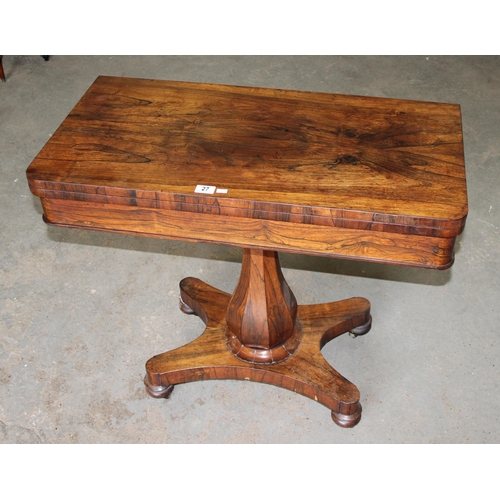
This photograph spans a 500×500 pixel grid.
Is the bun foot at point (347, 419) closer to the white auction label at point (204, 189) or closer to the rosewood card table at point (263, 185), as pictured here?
the rosewood card table at point (263, 185)

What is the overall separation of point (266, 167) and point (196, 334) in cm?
94

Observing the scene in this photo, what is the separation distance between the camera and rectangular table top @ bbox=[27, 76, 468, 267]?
1.83 m

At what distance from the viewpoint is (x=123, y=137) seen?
6.81ft

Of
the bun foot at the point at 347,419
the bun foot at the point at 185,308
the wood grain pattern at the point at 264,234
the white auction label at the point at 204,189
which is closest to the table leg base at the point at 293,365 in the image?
the bun foot at the point at 347,419

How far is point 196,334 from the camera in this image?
2.70 meters

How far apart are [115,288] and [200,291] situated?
38 centimetres

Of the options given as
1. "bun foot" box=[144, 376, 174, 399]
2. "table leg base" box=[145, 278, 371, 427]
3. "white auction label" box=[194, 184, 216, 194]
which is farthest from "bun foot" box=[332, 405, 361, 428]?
"white auction label" box=[194, 184, 216, 194]

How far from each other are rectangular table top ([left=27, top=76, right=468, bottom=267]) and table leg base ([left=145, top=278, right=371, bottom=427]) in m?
0.63

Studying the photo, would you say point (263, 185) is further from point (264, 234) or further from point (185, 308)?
point (185, 308)

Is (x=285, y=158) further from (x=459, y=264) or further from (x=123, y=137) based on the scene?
(x=459, y=264)

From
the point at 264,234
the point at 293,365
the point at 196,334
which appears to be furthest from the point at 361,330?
the point at 264,234

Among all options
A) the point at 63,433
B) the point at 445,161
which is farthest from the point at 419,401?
the point at 63,433

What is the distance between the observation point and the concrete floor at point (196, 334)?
7.88 feet

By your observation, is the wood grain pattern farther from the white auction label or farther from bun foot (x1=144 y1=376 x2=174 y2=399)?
bun foot (x1=144 y1=376 x2=174 y2=399)
